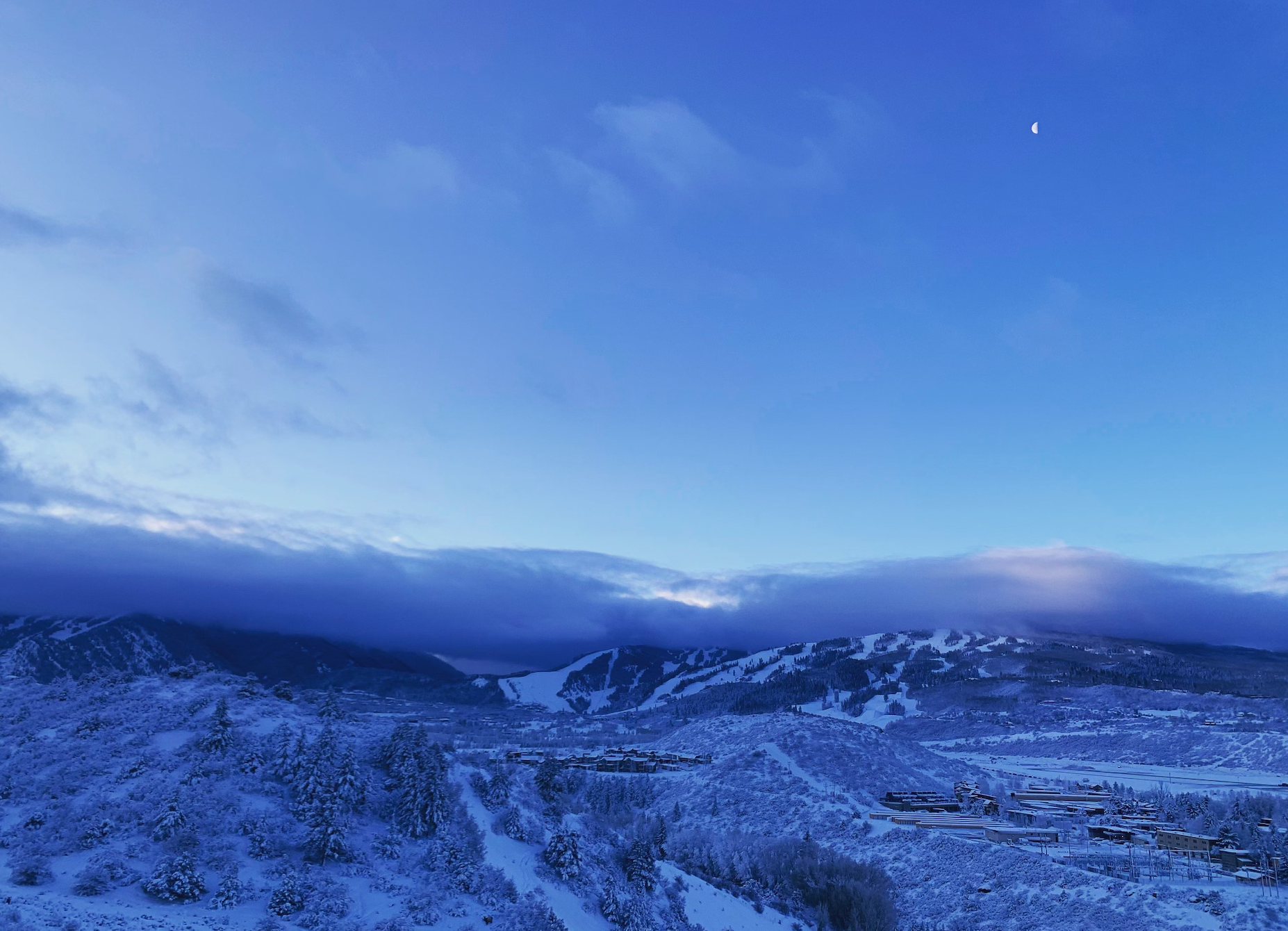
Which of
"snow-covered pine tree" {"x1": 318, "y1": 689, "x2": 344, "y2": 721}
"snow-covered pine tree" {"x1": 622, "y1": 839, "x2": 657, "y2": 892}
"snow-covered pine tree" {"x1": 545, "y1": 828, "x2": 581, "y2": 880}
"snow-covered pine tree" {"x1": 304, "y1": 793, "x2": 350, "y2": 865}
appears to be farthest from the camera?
"snow-covered pine tree" {"x1": 318, "y1": 689, "x2": 344, "y2": 721}

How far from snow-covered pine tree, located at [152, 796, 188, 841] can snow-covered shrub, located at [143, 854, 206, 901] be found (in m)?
2.41

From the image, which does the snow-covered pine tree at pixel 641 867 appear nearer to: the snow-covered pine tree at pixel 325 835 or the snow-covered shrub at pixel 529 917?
the snow-covered shrub at pixel 529 917

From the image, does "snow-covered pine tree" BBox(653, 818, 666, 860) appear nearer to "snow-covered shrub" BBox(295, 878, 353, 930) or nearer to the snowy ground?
"snow-covered shrub" BBox(295, 878, 353, 930)

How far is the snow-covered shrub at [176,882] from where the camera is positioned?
32.2m

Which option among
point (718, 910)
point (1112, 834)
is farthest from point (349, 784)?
point (1112, 834)

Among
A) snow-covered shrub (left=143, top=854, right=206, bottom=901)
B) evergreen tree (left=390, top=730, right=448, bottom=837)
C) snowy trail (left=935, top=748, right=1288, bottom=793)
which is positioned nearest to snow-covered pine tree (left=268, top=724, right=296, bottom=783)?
evergreen tree (left=390, top=730, right=448, bottom=837)

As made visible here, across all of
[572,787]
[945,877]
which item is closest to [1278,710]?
[945,877]

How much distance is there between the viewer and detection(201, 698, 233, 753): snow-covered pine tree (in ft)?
145

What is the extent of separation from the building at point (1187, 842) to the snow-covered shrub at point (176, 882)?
6958 centimetres

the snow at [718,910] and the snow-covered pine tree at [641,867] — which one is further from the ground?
the snow-covered pine tree at [641,867]

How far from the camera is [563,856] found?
4366 centimetres

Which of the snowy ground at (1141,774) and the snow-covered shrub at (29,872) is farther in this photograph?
the snowy ground at (1141,774)

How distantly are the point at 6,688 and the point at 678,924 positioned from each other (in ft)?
166

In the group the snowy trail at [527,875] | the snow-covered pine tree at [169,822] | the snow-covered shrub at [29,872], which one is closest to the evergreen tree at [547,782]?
the snowy trail at [527,875]
